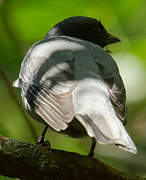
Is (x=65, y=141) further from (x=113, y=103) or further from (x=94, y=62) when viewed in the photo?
(x=113, y=103)

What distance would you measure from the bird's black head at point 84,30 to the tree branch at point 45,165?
2.56 meters

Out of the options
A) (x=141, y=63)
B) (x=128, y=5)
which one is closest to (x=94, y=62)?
(x=128, y=5)

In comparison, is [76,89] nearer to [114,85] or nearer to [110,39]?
[114,85]

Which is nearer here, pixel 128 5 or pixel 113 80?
pixel 113 80

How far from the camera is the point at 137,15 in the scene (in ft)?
19.8

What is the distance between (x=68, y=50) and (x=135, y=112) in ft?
6.06

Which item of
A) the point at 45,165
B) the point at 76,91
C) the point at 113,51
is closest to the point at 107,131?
the point at 45,165

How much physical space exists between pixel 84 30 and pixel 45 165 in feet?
9.85

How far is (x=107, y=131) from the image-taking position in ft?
10.5

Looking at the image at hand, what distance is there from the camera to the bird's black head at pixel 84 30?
5941mm

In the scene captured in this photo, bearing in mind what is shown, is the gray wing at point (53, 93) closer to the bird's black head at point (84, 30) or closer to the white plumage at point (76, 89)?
the white plumage at point (76, 89)

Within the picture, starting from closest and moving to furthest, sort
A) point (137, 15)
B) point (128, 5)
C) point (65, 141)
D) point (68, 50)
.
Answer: point (68, 50) < point (128, 5) < point (65, 141) < point (137, 15)

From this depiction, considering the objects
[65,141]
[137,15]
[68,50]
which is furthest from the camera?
[137,15]

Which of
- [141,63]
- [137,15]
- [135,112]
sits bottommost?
[135,112]
